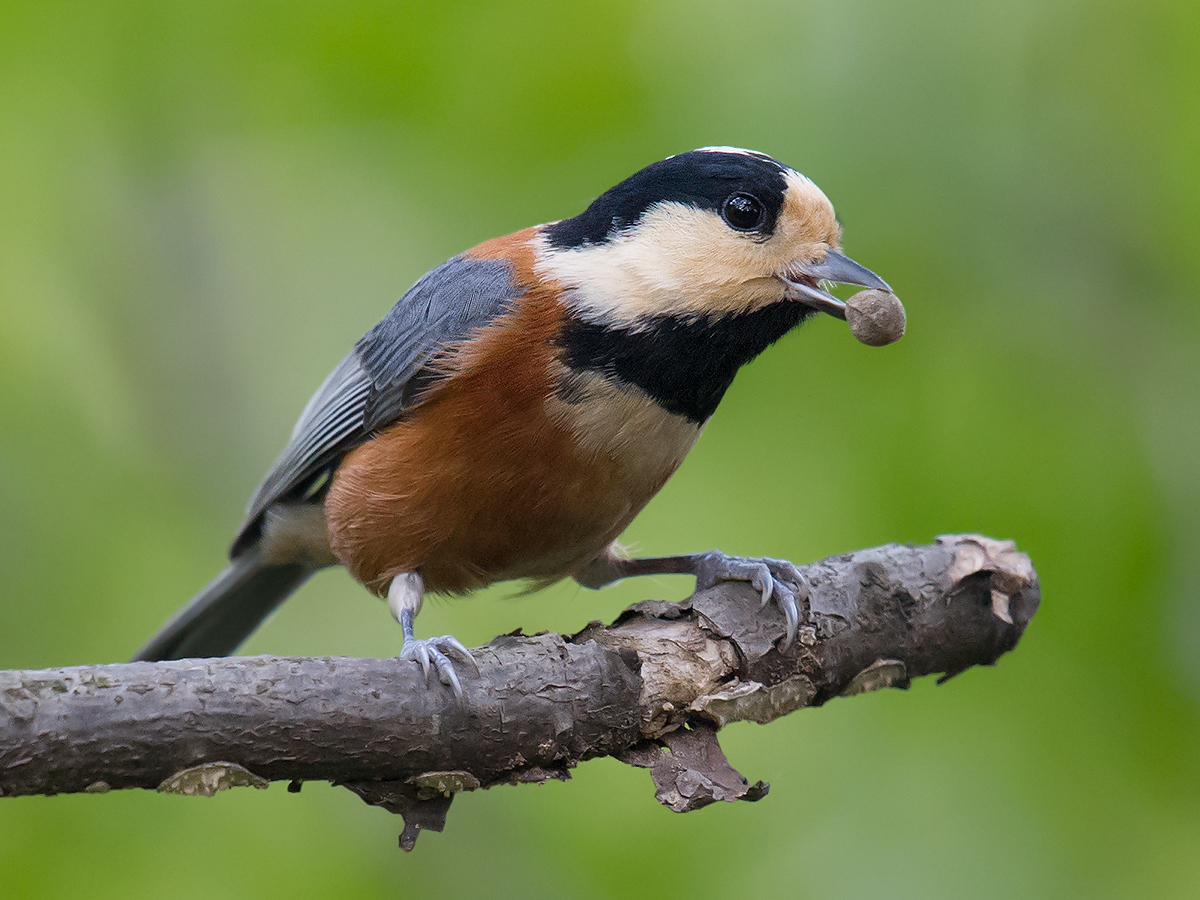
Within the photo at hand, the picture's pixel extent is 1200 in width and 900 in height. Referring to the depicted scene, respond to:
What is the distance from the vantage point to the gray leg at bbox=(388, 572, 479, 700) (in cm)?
239

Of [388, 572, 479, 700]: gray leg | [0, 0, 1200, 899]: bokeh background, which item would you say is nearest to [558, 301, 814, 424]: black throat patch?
[0, 0, 1200, 899]: bokeh background

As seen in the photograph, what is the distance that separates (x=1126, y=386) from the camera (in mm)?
3176

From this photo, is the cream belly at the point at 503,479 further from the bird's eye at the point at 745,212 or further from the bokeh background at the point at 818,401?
the bird's eye at the point at 745,212

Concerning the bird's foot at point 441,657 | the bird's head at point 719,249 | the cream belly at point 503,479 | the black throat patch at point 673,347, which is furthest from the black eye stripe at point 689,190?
the bird's foot at point 441,657

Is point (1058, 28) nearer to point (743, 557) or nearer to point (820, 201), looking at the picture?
point (820, 201)

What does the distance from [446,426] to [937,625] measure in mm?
1547

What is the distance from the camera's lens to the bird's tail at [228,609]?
4000mm

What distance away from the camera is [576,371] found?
3.03 m

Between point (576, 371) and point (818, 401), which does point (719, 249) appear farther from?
point (818, 401)

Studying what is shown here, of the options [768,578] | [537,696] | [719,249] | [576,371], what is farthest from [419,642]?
[719,249]

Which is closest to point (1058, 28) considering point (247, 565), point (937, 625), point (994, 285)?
point (994, 285)

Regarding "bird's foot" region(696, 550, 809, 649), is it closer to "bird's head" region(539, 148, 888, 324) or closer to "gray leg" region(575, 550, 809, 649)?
"gray leg" region(575, 550, 809, 649)

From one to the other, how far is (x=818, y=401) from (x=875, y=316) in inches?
25.7

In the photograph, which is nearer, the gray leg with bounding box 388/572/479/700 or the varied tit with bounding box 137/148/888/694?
the gray leg with bounding box 388/572/479/700
